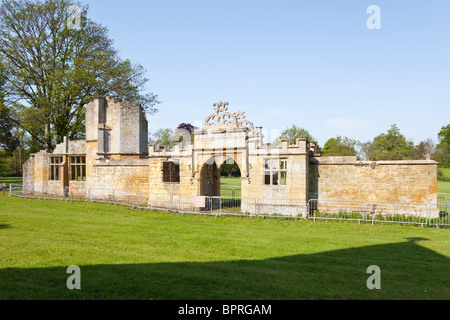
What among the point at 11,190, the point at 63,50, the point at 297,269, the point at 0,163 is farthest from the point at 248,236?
the point at 0,163

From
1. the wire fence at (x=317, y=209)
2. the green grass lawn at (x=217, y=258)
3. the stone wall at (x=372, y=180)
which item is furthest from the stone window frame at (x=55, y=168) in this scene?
the stone wall at (x=372, y=180)

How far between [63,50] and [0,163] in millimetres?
34816

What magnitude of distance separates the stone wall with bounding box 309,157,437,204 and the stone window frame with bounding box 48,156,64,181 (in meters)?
19.3

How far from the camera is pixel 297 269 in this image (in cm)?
818

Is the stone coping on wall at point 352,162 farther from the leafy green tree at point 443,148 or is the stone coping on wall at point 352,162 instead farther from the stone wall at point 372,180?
the leafy green tree at point 443,148

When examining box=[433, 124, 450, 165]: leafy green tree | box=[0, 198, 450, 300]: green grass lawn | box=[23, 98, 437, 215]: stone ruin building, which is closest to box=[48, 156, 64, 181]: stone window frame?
box=[23, 98, 437, 215]: stone ruin building

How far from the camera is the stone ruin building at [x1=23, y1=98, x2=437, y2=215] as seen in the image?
16.7 meters

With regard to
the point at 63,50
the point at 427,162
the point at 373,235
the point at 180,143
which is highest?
the point at 63,50

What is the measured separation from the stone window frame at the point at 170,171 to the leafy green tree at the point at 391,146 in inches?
1573

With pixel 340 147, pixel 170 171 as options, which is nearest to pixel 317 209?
pixel 170 171

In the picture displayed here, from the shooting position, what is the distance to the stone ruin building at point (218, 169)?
656 inches

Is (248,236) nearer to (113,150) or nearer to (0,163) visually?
(113,150)

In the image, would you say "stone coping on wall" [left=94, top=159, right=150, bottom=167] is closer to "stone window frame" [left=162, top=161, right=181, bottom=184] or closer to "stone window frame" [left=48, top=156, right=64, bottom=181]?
"stone window frame" [left=162, top=161, right=181, bottom=184]

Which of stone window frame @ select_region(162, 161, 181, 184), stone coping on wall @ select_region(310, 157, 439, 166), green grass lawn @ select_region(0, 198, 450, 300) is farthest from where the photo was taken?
stone window frame @ select_region(162, 161, 181, 184)
